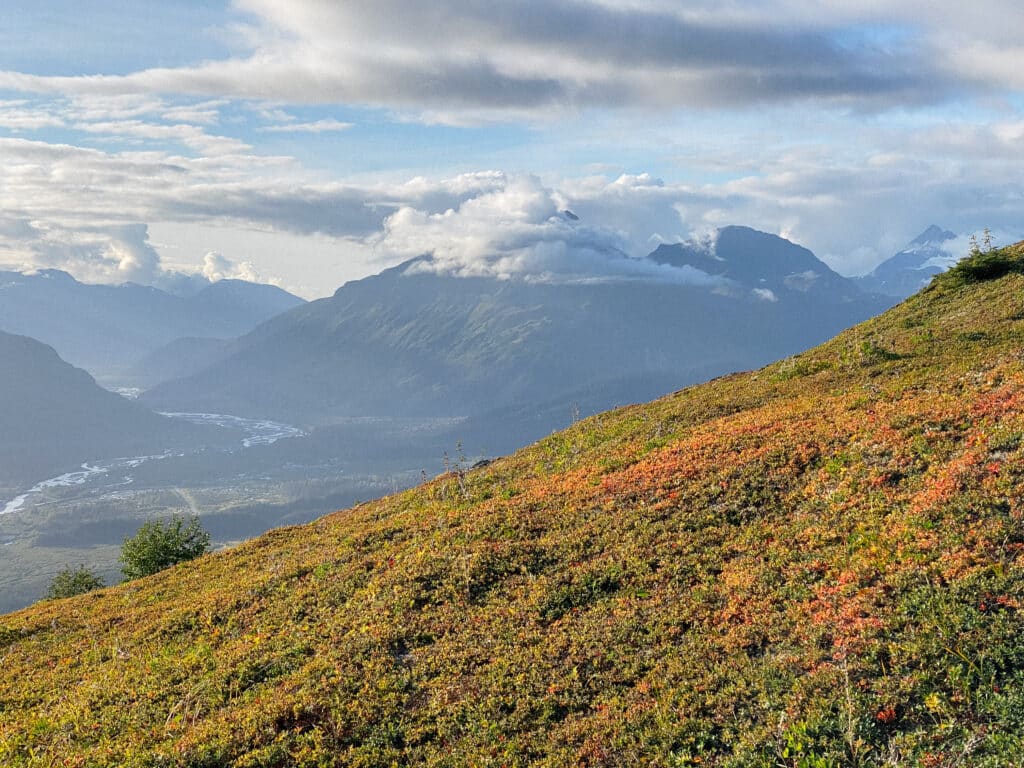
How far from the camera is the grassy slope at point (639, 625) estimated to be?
1367cm

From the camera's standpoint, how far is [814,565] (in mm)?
18469

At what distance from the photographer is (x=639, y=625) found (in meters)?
18.1

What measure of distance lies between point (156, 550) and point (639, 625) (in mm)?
52061

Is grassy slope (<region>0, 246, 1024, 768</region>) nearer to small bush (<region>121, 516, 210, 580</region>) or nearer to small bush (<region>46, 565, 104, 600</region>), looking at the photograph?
small bush (<region>121, 516, 210, 580</region>)

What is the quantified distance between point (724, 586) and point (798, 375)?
83.0ft

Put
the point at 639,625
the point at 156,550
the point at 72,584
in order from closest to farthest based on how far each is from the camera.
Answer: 1. the point at 639,625
2. the point at 156,550
3. the point at 72,584

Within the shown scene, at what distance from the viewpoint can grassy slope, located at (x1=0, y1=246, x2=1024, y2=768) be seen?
44.9 feet

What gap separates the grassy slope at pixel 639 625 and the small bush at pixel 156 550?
24.7 metres

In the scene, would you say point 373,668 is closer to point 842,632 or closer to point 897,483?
point 842,632

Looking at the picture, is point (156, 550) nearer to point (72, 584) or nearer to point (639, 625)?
point (72, 584)

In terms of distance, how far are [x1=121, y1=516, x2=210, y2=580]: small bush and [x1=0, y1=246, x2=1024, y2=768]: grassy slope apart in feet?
81.2

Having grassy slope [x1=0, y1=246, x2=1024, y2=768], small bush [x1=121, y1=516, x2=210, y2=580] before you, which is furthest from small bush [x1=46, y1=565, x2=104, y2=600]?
grassy slope [x1=0, y1=246, x2=1024, y2=768]

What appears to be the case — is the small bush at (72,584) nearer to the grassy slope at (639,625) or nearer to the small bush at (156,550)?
the small bush at (156,550)

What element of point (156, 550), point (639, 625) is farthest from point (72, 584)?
point (639, 625)
